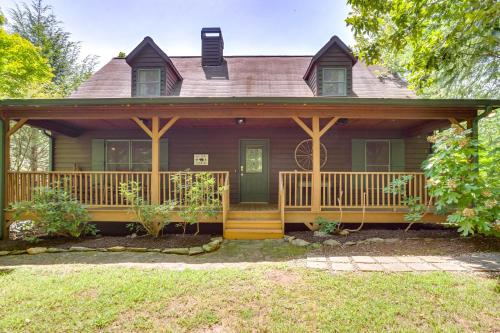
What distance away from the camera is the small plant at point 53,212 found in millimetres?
5027

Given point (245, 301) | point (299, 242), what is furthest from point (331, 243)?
point (245, 301)

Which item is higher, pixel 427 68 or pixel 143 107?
pixel 427 68

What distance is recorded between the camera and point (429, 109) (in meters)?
5.53

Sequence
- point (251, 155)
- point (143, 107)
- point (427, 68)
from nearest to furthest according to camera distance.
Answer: point (427, 68) < point (143, 107) < point (251, 155)

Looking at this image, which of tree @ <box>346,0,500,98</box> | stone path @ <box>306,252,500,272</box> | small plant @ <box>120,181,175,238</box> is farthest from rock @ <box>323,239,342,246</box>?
tree @ <box>346,0,500,98</box>

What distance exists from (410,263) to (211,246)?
3.19 m

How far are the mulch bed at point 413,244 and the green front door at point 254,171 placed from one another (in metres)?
2.46

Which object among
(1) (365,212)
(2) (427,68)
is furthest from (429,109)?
(1) (365,212)

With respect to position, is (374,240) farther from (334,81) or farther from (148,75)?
(148,75)

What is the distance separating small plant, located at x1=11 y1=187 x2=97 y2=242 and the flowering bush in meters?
6.95

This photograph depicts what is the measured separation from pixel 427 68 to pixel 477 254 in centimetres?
340

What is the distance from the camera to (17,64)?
7.51 m

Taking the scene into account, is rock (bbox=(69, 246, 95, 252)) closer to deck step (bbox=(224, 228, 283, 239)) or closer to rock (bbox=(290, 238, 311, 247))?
deck step (bbox=(224, 228, 283, 239))

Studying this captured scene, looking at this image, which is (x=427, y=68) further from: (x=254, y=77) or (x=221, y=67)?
(x=221, y=67)
